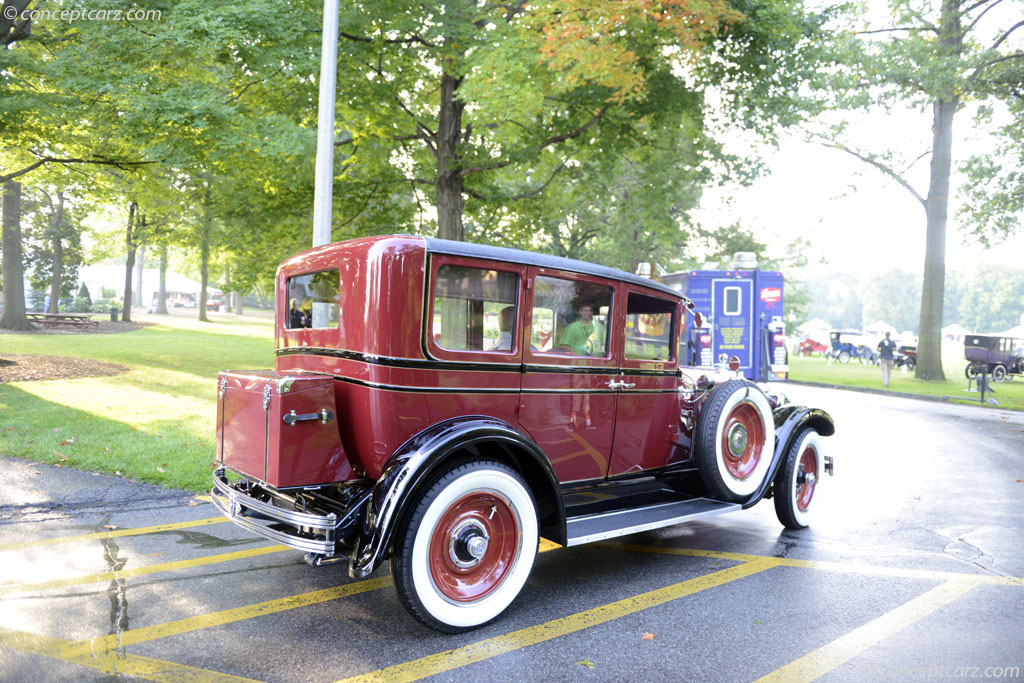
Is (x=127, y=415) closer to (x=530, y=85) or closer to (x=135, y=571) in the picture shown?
(x=135, y=571)

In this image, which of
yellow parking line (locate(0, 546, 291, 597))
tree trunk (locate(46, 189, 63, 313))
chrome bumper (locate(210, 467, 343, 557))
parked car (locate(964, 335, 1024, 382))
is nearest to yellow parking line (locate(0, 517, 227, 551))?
yellow parking line (locate(0, 546, 291, 597))

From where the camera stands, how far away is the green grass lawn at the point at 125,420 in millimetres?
6398

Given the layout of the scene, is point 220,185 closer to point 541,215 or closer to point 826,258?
point 541,215

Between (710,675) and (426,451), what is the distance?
5.66ft

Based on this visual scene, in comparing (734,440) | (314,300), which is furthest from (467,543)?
(734,440)

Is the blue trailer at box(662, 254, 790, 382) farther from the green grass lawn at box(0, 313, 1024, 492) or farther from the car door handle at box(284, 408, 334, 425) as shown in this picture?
the car door handle at box(284, 408, 334, 425)

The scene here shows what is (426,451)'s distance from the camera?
3398 mm

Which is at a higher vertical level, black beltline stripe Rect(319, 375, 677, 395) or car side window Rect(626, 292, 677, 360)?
car side window Rect(626, 292, 677, 360)

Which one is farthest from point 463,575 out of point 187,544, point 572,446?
point 187,544

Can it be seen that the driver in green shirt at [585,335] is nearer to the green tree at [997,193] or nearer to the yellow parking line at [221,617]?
the yellow parking line at [221,617]

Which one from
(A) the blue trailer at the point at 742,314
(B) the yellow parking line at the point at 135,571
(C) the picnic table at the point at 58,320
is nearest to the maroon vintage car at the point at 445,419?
(B) the yellow parking line at the point at 135,571

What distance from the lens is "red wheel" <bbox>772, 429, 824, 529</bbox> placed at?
5430 mm

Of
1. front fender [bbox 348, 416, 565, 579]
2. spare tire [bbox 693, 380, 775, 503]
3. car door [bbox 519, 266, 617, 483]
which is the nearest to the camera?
front fender [bbox 348, 416, 565, 579]

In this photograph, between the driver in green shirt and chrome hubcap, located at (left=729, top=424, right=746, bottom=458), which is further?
chrome hubcap, located at (left=729, top=424, right=746, bottom=458)
